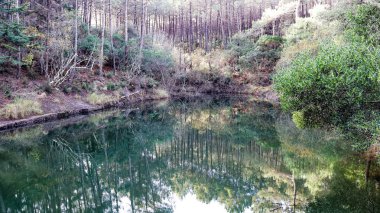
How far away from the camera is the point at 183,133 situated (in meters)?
24.1

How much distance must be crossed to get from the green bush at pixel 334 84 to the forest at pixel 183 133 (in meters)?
0.05

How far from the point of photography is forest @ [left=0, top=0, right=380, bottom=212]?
39.2ft

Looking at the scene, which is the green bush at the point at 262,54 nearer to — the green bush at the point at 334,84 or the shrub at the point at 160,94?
the shrub at the point at 160,94

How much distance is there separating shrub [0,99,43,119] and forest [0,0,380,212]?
0.24 ft

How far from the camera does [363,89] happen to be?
39.8 feet

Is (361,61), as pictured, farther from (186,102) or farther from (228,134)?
(186,102)

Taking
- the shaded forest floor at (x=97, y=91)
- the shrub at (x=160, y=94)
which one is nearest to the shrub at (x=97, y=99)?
Answer: the shaded forest floor at (x=97, y=91)

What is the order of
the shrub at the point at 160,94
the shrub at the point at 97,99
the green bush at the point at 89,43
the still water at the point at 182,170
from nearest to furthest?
the still water at the point at 182,170, the shrub at the point at 97,99, the green bush at the point at 89,43, the shrub at the point at 160,94

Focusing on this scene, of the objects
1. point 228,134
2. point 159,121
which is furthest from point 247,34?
point 228,134

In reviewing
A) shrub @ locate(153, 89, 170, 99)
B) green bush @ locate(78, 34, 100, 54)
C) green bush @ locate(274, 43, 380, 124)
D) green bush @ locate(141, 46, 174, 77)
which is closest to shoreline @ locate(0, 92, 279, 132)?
shrub @ locate(153, 89, 170, 99)

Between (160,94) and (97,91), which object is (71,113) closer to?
(97,91)

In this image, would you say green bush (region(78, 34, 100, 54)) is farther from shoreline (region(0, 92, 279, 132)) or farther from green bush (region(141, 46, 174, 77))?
green bush (region(141, 46, 174, 77))

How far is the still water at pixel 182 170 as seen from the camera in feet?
37.8

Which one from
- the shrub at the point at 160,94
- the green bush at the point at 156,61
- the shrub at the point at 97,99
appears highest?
the green bush at the point at 156,61
